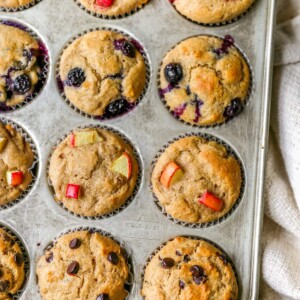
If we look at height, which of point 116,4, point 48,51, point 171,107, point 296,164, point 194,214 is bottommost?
point 194,214

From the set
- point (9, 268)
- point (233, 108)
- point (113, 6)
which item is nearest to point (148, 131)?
point (233, 108)

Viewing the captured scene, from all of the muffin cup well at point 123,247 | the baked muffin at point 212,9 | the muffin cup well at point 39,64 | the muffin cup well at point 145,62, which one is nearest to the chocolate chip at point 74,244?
the muffin cup well at point 123,247

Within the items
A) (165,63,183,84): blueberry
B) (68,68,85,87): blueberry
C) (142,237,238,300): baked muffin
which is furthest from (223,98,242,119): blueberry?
(68,68,85,87): blueberry

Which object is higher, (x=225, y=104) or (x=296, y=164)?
(x=225, y=104)

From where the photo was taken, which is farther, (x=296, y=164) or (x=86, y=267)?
(x=296, y=164)

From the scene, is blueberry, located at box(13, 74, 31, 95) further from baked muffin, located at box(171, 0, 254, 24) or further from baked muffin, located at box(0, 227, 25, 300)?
baked muffin, located at box(171, 0, 254, 24)

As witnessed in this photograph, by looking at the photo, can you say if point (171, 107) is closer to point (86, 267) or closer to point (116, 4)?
point (116, 4)

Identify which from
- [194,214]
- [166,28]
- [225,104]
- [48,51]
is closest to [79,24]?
[48,51]
